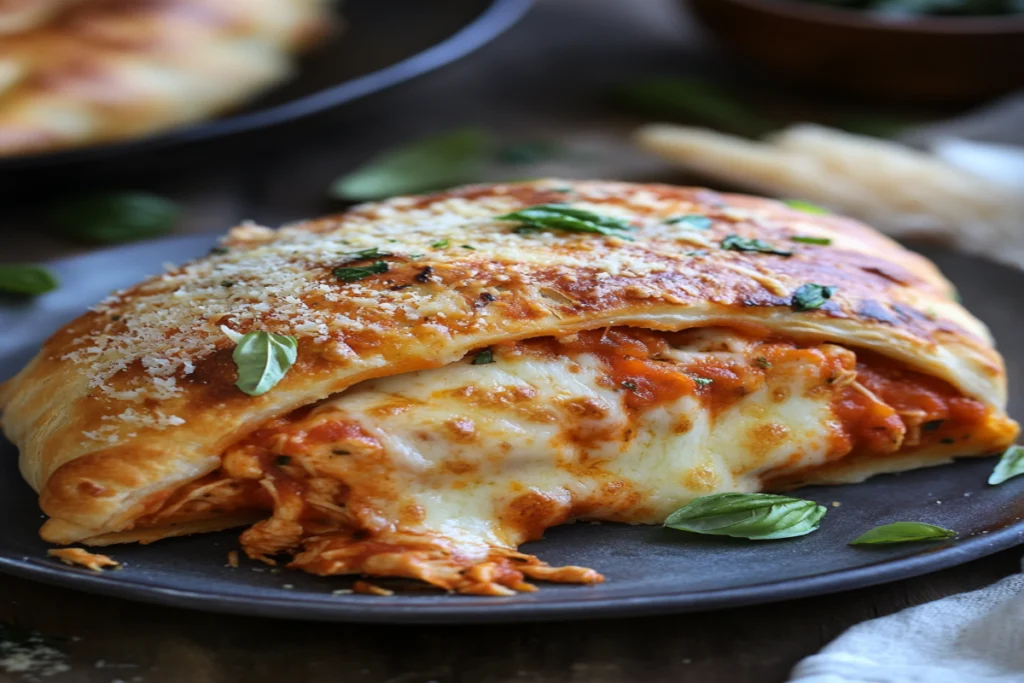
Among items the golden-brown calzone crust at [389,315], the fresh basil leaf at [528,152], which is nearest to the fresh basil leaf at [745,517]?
the golden-brown calzone crust at [389,315]

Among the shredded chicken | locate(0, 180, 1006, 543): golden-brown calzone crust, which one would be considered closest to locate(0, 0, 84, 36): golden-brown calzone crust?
locate(0, 180, 1006, 543): golden-brown calzone crust

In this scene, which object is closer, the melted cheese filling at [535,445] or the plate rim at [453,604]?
the plate rim at [453,604]

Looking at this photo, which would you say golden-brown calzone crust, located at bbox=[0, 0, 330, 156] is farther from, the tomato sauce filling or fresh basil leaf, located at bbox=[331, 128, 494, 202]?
the tomato sauce filling

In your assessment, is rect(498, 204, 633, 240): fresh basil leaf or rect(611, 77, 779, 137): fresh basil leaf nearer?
rect(498, 204, 633, 240): fresh basil leaf

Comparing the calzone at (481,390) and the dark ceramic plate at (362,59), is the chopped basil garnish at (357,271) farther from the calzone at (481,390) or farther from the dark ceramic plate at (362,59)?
the dark ceramic plate at (362,59)

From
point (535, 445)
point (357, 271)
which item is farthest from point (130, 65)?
point (535, 445)

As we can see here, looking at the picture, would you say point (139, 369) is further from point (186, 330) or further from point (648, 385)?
point (648, 385)

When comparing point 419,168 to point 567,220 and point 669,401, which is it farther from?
point 669,401
